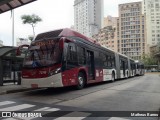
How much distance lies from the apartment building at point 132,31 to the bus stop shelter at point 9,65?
125510 mm

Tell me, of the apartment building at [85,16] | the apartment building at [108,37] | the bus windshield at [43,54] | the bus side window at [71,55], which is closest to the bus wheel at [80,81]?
the bus side window at [71,55]

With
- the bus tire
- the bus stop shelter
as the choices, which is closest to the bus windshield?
the bus tire

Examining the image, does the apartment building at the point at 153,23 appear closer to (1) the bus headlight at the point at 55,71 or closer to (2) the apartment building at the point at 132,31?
(2) the apartment building at the point at 132,31

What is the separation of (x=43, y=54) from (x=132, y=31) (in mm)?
134876

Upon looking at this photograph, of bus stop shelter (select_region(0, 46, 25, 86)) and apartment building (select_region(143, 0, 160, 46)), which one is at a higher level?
apartment building (select_region(143, 0, 160, 46))

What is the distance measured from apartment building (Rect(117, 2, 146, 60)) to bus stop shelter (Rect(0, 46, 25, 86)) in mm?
125510

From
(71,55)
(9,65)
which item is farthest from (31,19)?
(71,55)

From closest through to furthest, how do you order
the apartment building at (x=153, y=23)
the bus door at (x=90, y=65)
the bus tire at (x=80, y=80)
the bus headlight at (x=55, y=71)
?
the bus headlight at (x=55, y=71) → the bus tire at (x=80, y=80) → the bus door at (x=90, y=65) → the apartment building at (x=153, y=23)

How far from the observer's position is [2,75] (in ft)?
54.4

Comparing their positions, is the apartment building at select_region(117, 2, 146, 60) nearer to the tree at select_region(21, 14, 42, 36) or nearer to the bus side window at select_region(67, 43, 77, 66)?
the tree at select_region(21, 14, 42, 36)

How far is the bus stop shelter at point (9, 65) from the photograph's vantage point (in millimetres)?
16422

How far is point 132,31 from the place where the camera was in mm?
142250

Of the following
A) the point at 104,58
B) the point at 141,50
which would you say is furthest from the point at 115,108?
the point at 141,50

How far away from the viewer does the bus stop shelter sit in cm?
1642
